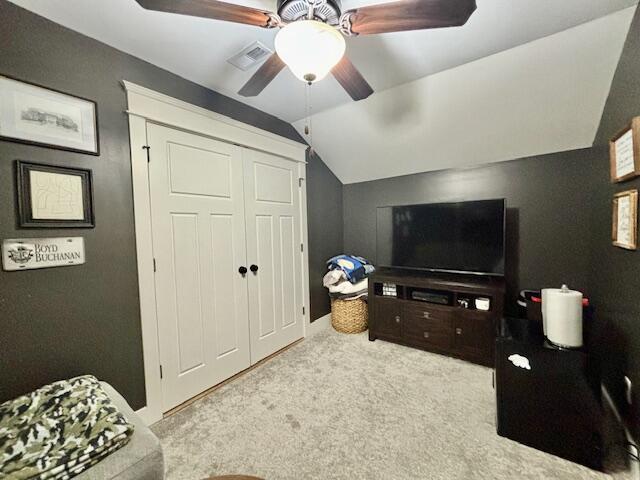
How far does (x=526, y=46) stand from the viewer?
163cm

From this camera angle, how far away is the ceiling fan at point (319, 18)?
938 mm

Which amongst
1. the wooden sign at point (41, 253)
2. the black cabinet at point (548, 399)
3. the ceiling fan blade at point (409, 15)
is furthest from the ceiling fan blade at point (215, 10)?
the black cabinet at point (548, 399)

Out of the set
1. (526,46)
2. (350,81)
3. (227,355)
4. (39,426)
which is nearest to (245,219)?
(227,355)

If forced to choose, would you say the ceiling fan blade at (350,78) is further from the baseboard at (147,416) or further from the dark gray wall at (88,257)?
the baseboard at (147,416)

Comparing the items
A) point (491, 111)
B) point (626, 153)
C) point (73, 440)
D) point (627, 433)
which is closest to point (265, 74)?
point (73, 440)

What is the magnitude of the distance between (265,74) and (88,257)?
1.47 meters

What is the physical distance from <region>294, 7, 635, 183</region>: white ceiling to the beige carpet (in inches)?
83.2

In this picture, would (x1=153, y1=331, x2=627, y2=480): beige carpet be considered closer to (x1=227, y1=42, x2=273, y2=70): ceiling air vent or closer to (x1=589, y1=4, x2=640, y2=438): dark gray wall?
(x1=589, y1=4, x2=640, y2=438): dark gray wall

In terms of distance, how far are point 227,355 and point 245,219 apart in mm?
1205

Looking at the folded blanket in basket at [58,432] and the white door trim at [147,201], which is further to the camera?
the white door trim at [147,201]

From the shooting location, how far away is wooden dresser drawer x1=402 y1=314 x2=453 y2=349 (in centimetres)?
236

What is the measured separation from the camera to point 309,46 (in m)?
0.96

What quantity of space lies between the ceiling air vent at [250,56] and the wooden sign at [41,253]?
1490 millimetres

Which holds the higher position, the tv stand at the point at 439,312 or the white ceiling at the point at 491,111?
the white ceiling at the point at 491,111
